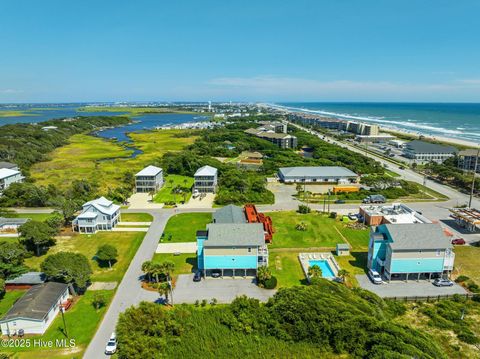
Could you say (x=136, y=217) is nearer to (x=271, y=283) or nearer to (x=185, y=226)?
(x=185, y=226)

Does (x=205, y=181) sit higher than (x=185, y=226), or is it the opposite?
(x=205, y=181)

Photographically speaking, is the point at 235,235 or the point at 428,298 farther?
the point at 235,235

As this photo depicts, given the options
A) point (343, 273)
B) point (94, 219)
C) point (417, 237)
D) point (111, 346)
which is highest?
point (417, 237)

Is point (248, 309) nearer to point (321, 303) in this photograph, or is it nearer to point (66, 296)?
point (321, 303)

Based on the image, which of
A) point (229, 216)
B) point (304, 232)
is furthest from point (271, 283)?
point (304, 232)

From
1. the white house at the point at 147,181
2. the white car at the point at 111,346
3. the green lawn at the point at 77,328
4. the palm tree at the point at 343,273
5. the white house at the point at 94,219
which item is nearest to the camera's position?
the white car at the point at 111,346

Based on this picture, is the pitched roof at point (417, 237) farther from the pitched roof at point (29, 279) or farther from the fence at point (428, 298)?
the pitched roof at point (29, 279)

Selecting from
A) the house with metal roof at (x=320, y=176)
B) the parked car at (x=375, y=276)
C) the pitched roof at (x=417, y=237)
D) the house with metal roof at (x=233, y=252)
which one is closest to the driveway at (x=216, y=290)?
the house with metal roof at (x=233, y=252)
